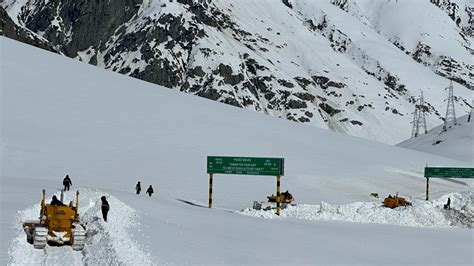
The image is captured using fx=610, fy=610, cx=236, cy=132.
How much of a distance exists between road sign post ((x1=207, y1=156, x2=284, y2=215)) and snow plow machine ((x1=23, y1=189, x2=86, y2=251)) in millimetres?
18531

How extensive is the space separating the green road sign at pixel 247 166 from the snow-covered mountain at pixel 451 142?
9114 centimetres

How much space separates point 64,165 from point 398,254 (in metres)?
34.5

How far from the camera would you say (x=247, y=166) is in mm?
38781

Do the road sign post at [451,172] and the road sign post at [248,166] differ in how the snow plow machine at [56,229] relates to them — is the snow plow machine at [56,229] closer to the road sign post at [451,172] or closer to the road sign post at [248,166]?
the road sign post at [248,166]

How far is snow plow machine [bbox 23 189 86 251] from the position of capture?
18.3 m

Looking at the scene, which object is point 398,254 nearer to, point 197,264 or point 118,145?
point 197,264

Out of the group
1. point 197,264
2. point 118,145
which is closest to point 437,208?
point 197,264

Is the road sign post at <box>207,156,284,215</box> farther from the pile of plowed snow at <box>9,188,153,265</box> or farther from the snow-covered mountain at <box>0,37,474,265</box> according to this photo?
the pile of plowed snow at <box>9,188,153,265</box>

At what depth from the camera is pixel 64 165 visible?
49281mm

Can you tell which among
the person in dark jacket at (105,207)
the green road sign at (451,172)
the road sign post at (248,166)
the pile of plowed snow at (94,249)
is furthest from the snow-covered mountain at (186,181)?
the road sign post at (248,166)

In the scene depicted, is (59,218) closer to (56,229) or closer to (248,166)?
(56,229)

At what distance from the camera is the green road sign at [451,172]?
51219 millimetres

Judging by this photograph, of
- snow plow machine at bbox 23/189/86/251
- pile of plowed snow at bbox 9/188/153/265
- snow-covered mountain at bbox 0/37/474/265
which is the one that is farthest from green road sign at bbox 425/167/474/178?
snow plow machine at bbox 23/189/86/251

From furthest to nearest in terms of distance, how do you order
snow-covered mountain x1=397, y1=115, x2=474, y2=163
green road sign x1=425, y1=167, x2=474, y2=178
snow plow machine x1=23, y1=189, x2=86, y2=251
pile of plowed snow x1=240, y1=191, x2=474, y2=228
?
snow-covered mountain x1=397, y1=115, x2=474, y2=163 → green road sign x1=425, y1=167, x2=474, y2=178 → pile of plowed snow x1=240, y1=191, x2=474, y2=228 → snow plow machine x1=23, y1=189, x2=86, y2=251
